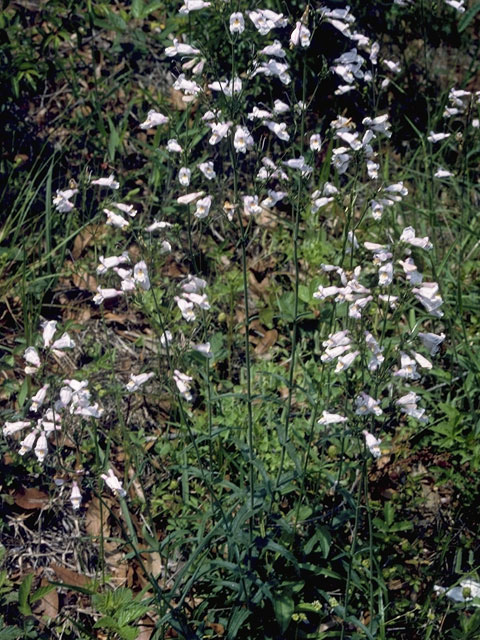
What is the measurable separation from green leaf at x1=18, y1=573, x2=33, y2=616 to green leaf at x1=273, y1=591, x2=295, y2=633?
111 centimetres

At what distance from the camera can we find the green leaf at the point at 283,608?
309cm

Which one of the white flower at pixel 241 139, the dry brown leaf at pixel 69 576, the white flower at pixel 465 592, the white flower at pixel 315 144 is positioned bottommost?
the dry brown leaf at pixel 69 576

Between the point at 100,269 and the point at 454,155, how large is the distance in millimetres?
4227

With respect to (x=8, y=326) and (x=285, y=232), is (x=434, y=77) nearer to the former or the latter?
(x=285, y=232)

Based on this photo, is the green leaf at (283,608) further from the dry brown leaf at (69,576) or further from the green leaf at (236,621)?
the dry brown leaf at (69,576)

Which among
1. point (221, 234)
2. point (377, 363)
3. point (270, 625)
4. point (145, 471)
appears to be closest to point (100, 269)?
point (377, 363)

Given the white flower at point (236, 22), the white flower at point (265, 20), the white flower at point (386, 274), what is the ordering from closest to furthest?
the white flower at point (386, 274), the white flower at point (236, 22), the white flower at point (265, 20)

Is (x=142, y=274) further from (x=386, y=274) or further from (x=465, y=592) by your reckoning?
(x=465, y=592)

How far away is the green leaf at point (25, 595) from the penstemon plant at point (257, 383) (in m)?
0.43

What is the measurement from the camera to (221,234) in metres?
5.38

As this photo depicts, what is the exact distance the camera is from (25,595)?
3234 mm

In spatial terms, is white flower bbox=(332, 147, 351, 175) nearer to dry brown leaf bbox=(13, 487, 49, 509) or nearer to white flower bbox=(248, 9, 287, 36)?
white flower bbox=(248, 9, 287, 36)

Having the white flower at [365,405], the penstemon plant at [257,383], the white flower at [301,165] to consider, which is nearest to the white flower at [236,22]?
the penstemon plant at [257,383]

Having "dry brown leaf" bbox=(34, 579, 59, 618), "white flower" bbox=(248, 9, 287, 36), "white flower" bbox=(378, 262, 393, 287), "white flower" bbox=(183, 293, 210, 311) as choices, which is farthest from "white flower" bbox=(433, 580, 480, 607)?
"white flower" bbox=(248, 9, 287, 36)
